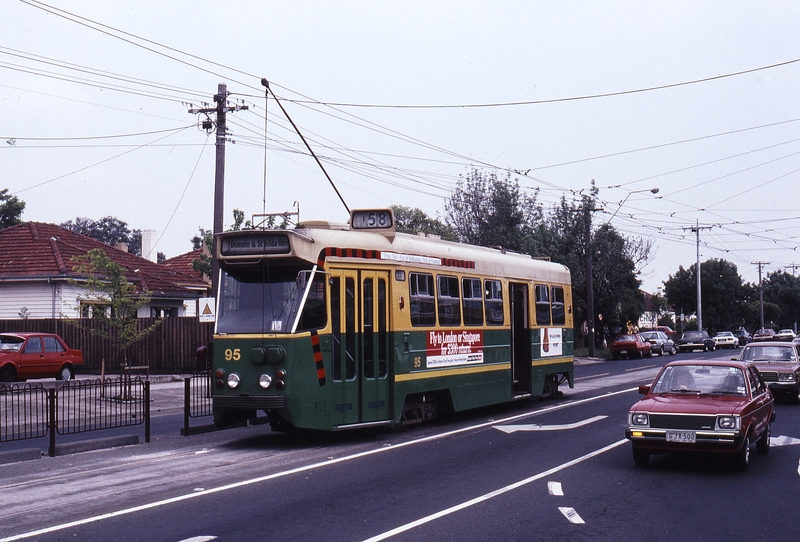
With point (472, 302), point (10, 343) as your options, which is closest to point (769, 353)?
point (472, 302)

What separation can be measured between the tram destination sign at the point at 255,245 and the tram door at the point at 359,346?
979 millimetres

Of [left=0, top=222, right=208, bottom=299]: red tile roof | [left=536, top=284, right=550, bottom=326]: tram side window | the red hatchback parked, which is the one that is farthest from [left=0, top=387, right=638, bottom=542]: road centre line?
[left=0, top=222, right=208, bottom=299]: red tile roof

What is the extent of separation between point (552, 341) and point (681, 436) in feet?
32.3

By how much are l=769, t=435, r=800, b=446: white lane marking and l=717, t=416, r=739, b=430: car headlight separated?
388cm

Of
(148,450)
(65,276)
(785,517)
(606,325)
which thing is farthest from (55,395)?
(606,325)

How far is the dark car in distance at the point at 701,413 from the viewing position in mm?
10789

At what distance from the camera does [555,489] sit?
1004cm

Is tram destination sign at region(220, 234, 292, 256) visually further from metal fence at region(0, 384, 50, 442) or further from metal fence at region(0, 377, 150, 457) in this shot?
metal fence at region(0, 384, 50, 442)

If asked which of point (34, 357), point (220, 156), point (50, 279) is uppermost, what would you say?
point (220, 156)

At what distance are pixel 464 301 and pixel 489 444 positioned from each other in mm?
3784

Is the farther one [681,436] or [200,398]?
[200,398]

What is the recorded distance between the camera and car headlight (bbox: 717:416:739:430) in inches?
421

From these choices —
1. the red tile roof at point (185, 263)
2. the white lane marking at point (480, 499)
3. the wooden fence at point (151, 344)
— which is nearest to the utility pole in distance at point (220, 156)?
the wooden fence at point (151, 344)

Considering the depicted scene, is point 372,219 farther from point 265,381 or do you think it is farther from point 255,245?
point 265,381
